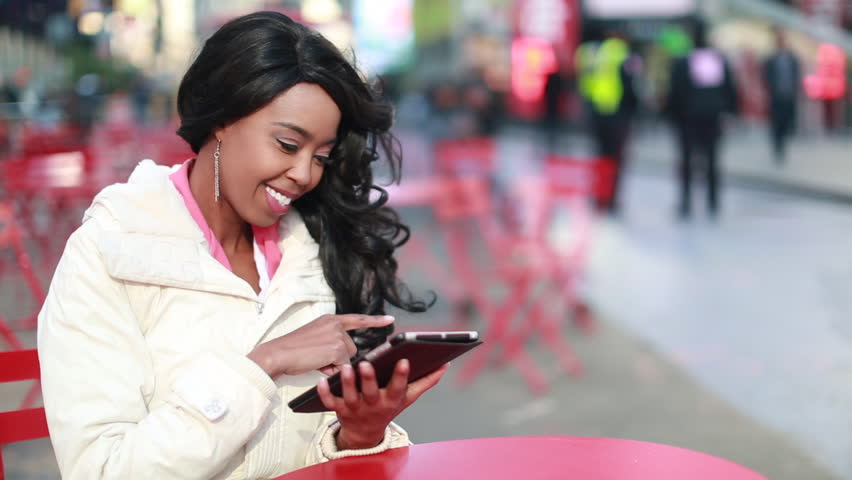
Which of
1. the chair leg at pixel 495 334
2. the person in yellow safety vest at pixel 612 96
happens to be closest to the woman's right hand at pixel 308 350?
the chair leg at pixel 495 334

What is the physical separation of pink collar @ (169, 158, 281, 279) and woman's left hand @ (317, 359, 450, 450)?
0.41 metres

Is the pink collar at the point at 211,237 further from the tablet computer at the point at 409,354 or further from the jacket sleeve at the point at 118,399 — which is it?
the tablet computer at the point at 409,354

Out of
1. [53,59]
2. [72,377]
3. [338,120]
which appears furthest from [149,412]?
[53,59]

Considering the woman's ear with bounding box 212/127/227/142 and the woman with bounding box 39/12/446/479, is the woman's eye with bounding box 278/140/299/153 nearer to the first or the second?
the woman with bounding box 39/12/446/479

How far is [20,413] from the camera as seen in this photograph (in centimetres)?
212

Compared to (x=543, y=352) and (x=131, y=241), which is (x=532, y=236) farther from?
(x=131, y=241)

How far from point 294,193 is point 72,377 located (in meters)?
0.53

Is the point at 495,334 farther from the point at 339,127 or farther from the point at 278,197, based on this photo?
the point at 278,197

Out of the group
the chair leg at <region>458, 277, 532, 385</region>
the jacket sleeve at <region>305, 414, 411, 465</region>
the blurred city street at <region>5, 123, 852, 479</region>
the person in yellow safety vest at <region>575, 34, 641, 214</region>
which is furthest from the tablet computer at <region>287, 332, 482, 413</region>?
the person in yellow safety vest at <region>575, 34, 641, 214</region>

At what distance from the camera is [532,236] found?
21.9ft

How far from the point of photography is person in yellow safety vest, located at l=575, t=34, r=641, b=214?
41.2 feet

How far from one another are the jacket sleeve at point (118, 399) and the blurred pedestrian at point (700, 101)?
10.4 meters

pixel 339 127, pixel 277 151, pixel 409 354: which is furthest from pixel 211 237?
pixel 409 354

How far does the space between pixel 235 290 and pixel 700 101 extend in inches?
407
